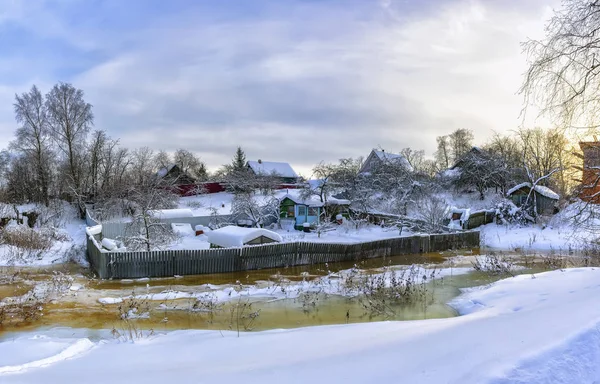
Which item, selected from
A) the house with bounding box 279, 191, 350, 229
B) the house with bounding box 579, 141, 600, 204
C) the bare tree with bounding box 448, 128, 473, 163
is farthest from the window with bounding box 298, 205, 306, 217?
the bare tree with bounding box 448, 128, 473, 163

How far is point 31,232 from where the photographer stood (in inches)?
886

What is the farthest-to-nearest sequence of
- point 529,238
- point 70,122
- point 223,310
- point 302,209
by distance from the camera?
point 70,122
point 302,209
point 529,238
point 223,310

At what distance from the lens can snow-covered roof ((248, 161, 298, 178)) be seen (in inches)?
2196

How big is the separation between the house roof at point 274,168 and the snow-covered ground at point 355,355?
48.2 meters

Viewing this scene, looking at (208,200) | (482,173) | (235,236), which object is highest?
(482,173)

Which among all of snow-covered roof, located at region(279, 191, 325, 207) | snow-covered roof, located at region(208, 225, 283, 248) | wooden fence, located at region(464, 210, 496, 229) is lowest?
snow-covered roof, located at region(208, 225, 283, 248)

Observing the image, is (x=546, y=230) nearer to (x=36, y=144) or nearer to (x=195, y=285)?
(x=195, y=285)

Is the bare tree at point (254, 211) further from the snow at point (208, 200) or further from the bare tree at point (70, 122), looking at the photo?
the bare tree at point (70, 122)

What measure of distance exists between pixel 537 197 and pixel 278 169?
34986mm

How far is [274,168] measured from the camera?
58.4 m

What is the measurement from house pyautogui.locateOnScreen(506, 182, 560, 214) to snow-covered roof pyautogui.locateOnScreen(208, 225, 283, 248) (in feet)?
72.8

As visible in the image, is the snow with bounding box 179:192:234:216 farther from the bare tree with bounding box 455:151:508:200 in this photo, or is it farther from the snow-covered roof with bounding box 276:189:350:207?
the bare tree with bounding box 455:151:508:200

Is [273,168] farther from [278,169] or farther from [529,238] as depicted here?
[529,238]

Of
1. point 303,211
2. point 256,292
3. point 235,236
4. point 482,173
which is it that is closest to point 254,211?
point 303,211
